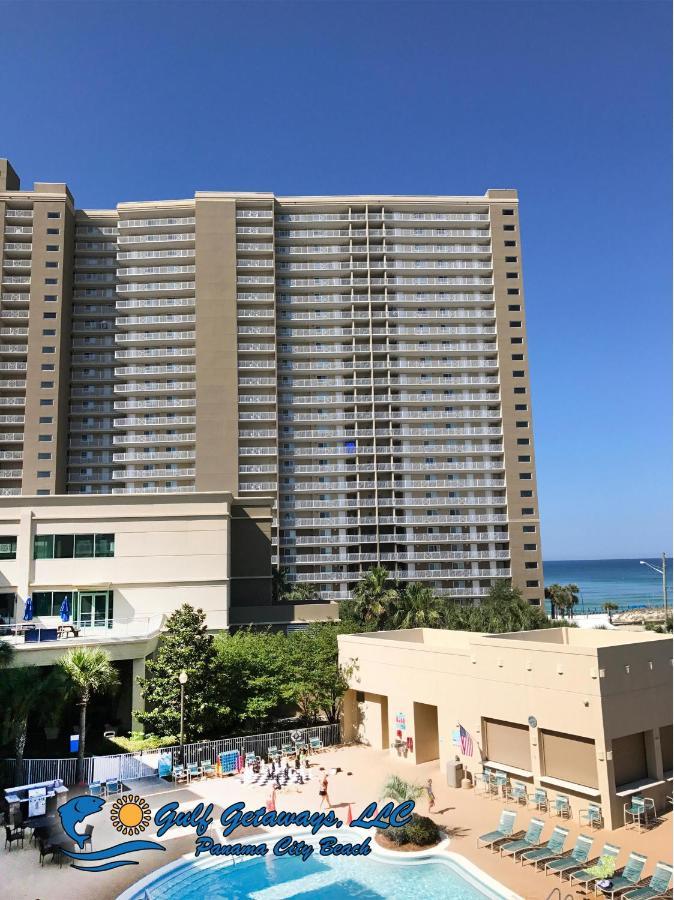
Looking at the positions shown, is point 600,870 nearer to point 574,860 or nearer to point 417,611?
point 574,860

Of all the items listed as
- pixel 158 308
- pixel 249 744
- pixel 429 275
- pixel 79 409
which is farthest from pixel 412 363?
pixel 249 744

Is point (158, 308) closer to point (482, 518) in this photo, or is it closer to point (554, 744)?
point (482, 518)

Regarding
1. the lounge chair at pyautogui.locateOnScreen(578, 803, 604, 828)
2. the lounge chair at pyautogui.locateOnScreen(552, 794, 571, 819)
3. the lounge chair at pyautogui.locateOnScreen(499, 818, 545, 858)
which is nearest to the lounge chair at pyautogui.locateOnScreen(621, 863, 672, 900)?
the lounge chair at pyautogui.locateOnScreen(499, 818, 545, 858)

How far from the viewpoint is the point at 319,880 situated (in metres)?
19.9

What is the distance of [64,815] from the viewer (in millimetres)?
23062

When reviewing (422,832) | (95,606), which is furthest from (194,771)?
(95,606)

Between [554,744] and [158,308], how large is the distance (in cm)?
6631

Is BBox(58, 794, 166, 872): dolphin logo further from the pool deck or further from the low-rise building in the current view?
the low-rise building

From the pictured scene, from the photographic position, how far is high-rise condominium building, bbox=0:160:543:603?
7581 centimetres

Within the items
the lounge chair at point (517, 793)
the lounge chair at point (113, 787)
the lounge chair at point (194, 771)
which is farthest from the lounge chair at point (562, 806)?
the lounge chair at point (113, 787)

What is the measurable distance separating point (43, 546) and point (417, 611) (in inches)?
952

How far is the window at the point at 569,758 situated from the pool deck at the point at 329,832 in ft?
4.71

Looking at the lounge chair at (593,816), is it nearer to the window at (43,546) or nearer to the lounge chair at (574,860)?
the lounge chair at (574,860)

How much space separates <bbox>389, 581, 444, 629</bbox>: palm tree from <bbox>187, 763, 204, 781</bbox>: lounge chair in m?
19.9
